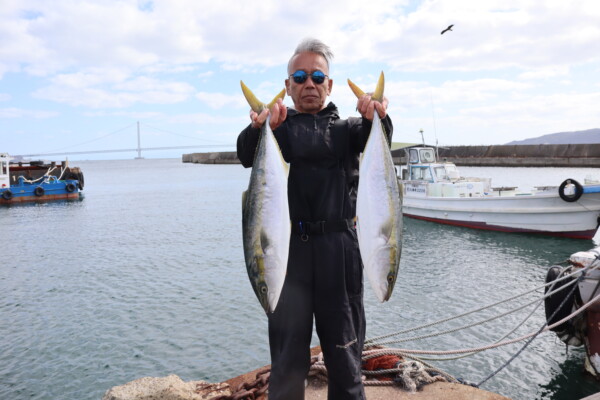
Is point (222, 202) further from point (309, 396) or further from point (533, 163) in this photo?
point (533, 163)

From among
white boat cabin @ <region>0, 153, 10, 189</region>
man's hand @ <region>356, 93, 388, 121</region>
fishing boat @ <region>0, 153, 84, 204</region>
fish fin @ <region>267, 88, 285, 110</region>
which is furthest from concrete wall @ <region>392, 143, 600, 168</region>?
fish fin @ <region>267, 88, 285, 110</region>

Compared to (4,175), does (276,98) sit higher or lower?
lower

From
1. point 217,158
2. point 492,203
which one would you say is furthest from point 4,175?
point 217,158

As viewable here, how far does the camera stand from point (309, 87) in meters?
2.50

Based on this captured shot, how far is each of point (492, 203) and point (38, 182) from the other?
3528 centimetres

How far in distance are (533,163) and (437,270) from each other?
5377cm

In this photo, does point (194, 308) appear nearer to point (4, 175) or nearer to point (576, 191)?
point (576, 191)

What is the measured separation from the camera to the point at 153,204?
34.7 m

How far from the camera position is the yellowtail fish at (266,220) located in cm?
216

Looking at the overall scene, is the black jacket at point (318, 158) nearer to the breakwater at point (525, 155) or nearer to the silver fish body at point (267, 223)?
the silver fish body at point (267, 223)

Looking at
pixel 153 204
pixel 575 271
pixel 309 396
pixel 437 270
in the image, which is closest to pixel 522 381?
pixel 575 271

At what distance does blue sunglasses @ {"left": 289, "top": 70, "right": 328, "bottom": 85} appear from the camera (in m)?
2.46

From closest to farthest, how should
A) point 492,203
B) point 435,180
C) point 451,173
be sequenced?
point 492,203
point 435,180
point 451,173

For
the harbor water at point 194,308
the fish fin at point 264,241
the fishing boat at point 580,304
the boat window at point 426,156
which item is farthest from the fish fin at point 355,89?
the boat window at point 426,156
